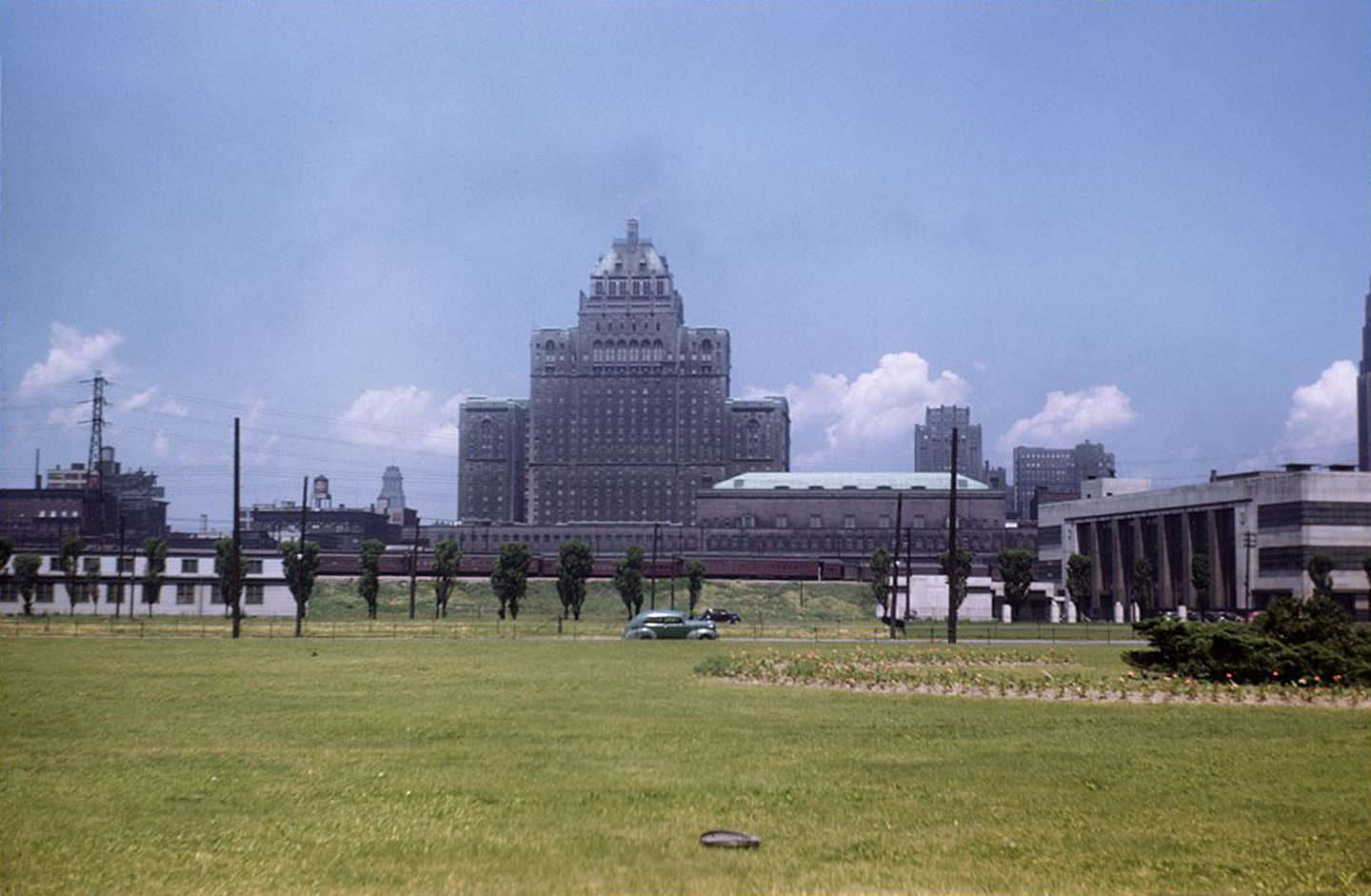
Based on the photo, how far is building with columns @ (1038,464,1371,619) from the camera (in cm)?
12006

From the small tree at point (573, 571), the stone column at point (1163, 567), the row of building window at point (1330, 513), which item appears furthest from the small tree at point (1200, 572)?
the small tree at point (573, 571)

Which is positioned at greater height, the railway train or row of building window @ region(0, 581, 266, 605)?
the railway train

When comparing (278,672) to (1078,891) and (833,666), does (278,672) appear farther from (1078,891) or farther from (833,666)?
(1078,891)

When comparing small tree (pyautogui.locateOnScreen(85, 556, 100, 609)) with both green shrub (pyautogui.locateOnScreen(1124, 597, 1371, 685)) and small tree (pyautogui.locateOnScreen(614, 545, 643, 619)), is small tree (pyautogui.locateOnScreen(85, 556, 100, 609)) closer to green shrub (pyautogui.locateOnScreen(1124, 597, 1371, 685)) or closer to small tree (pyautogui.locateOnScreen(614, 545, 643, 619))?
small tree (pyautogui.locateOnScreen(614, 545, 643, 619))

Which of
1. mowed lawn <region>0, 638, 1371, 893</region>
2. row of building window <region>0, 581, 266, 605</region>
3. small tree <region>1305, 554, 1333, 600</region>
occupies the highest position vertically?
small tree <region>1305, 554, 1333, 600</region>

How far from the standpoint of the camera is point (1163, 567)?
142750 millimetres

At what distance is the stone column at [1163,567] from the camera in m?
142

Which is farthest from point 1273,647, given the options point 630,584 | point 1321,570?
point 1321,570

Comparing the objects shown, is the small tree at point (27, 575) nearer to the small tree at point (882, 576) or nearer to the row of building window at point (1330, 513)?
the small tree at point (882, 576)

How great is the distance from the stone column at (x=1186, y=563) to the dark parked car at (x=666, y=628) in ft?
272

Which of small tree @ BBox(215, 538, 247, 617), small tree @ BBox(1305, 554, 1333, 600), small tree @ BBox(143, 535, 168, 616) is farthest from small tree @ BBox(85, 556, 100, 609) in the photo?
small tree @ BBox(1305, 554, 1333, 600)

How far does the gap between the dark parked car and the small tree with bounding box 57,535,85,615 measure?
2656 inches

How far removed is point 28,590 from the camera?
11494 cm

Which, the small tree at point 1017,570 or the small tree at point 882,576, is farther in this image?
the small tree at point 882,576
